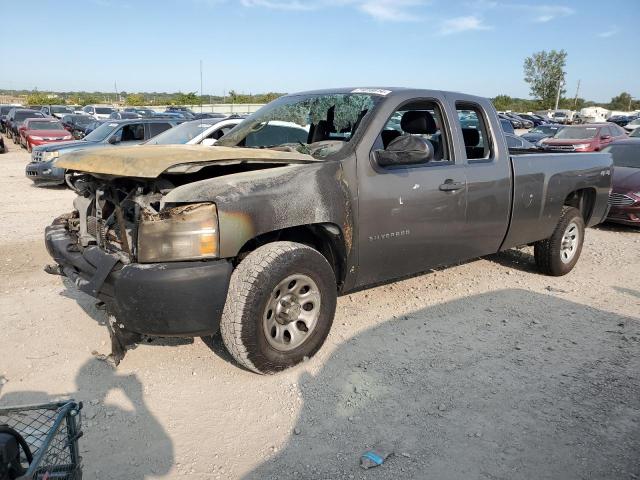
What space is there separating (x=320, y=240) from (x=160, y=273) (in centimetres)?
126

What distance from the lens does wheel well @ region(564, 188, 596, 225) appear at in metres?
5.81

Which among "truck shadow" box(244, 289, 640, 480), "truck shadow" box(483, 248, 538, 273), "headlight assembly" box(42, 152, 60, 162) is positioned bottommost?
"truck shadow" box(483, 248, 538, 273)

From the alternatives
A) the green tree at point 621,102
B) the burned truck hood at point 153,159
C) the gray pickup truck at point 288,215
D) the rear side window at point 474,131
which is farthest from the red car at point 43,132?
the green tree at point 621,102

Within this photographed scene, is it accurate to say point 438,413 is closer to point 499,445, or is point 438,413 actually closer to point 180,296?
point 499,445

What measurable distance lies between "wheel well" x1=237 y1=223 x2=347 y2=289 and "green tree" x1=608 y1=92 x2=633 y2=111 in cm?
9931

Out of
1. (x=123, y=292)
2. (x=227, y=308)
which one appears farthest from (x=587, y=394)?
(x=123, y=292)

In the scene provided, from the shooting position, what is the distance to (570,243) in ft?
18.9

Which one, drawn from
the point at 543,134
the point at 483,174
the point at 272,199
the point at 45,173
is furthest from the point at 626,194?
the point at 543,134

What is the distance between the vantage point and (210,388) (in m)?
3.20

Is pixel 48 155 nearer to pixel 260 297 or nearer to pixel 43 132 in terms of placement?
pixel 43 132

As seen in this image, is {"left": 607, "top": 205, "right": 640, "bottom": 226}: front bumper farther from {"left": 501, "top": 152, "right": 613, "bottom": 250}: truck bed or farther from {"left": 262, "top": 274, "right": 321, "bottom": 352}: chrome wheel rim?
{"left": 262, "top": 274, "right": 321, "bottom": 352}: chrome wheel rim

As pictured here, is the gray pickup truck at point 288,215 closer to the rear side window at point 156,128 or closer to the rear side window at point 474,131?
the rear side window at point 474,131

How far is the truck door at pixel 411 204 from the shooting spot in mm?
3693

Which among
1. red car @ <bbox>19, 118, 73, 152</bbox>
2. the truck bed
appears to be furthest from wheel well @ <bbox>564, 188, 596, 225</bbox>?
red car @ <bbox>19, 118, 73, 152</bbox>
